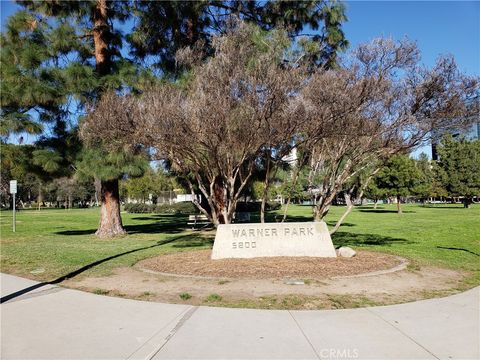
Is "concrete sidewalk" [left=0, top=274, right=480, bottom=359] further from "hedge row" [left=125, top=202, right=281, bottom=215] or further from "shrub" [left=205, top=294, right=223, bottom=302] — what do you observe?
"hedge row" [left=125, top=202, right=281, bottom=215]

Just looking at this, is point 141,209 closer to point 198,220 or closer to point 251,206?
point 251,206

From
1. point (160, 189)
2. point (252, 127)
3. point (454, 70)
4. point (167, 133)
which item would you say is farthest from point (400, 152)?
point (160, 189)

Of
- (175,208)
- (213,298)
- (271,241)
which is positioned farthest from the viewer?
(175,208)

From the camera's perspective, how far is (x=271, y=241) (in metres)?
9.89

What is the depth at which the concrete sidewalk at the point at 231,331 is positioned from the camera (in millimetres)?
3984

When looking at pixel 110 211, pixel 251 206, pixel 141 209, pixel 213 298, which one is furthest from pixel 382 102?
pixel 141 209

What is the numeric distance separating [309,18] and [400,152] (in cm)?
820

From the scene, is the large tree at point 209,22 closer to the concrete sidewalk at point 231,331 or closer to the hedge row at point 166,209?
the concrete sidewalk at point 231,331

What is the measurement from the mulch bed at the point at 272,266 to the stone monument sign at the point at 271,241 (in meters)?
0.28

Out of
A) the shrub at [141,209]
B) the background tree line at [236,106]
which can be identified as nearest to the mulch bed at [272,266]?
the background tree line at [236,106]

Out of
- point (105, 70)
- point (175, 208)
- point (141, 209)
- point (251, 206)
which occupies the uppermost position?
point (105, 70)

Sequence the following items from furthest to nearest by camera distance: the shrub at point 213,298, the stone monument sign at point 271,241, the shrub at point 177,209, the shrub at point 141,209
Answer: the shrub at point 141,209
the shrub at point 177,209
the stone monument sign at point 271,241
the shrub at point 213,298

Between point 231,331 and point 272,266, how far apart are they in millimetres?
4191

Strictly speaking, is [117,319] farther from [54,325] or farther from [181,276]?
[181,276]
